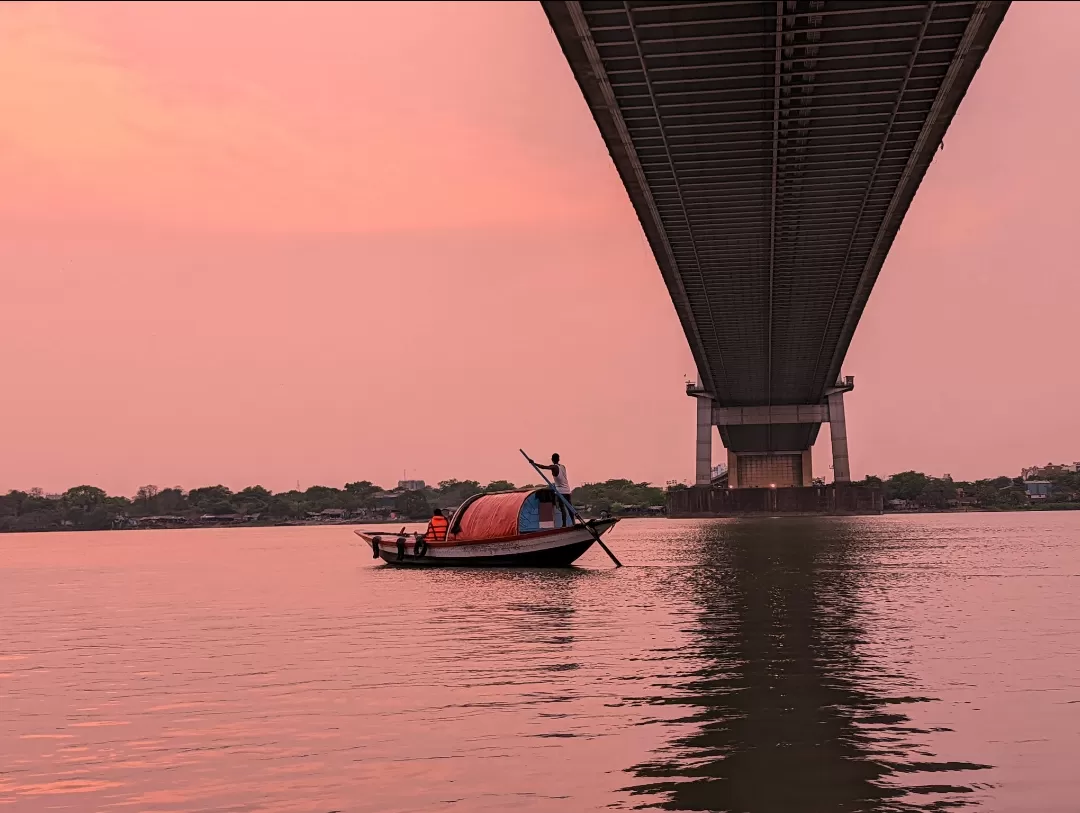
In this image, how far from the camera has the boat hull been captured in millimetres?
36281

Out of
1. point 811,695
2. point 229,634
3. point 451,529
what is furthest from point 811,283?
point 811,695

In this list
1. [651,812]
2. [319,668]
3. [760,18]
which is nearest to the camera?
[651,812]

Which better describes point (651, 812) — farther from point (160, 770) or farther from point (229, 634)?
point (229, 634)

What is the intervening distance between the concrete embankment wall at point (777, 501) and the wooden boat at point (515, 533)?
96438mm

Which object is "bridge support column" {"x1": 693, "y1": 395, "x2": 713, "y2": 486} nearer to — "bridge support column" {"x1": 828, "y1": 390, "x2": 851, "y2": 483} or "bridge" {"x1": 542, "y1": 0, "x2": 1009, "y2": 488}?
"bridge support column" {"x1": 828, "y1": 390, "x2": 851, "y2": 483}

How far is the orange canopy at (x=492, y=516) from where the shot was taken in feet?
120

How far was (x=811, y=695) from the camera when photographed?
13148mm

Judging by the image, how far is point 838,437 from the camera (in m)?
124

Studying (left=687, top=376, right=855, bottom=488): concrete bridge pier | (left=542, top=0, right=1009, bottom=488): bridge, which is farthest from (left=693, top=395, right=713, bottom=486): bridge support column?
(left=542, top=0, right=1009, bottom=488): bridge

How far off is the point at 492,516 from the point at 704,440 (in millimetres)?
88936

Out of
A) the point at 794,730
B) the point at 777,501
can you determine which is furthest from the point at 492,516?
the point at 777,501

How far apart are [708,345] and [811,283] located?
20639mm

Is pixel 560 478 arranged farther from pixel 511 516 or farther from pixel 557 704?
pixel 557 704

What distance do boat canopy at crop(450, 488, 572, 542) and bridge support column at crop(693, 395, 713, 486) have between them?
8245cm
